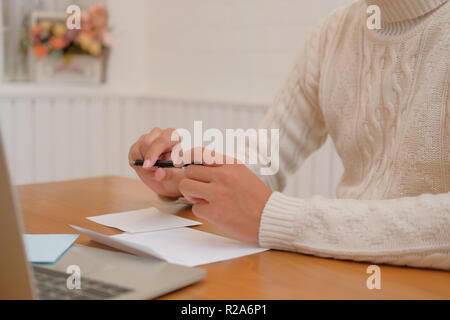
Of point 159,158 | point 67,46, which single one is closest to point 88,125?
point 67,46

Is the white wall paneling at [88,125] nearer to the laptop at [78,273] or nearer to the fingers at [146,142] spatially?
the fingers at [146,142]

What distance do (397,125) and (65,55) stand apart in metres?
2.16

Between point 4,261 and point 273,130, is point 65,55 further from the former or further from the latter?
point 4,261

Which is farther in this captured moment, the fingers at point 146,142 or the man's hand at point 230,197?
the fingers at point 146,142

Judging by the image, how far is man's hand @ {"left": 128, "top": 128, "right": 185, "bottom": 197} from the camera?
1.07m

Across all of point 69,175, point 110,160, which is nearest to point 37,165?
point 69,175

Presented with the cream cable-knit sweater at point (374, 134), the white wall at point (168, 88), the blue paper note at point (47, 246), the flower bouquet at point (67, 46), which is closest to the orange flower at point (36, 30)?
the flower bouquet at point (67, 46)

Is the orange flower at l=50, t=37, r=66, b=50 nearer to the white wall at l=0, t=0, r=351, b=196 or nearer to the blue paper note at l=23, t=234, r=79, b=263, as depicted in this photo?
the white wall at l=0, t=0, r=351, b=196

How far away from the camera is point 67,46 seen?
2840mm

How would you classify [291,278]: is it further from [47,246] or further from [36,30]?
[36,30]

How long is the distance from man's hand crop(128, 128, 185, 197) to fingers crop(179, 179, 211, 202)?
7.2 inches

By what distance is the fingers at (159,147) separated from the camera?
1.05 m

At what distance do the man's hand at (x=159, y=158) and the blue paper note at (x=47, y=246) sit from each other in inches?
10.0

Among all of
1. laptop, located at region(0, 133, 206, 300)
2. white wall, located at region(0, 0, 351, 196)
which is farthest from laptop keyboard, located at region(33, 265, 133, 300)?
white wall, located at region(0, 0, 351, 196)
